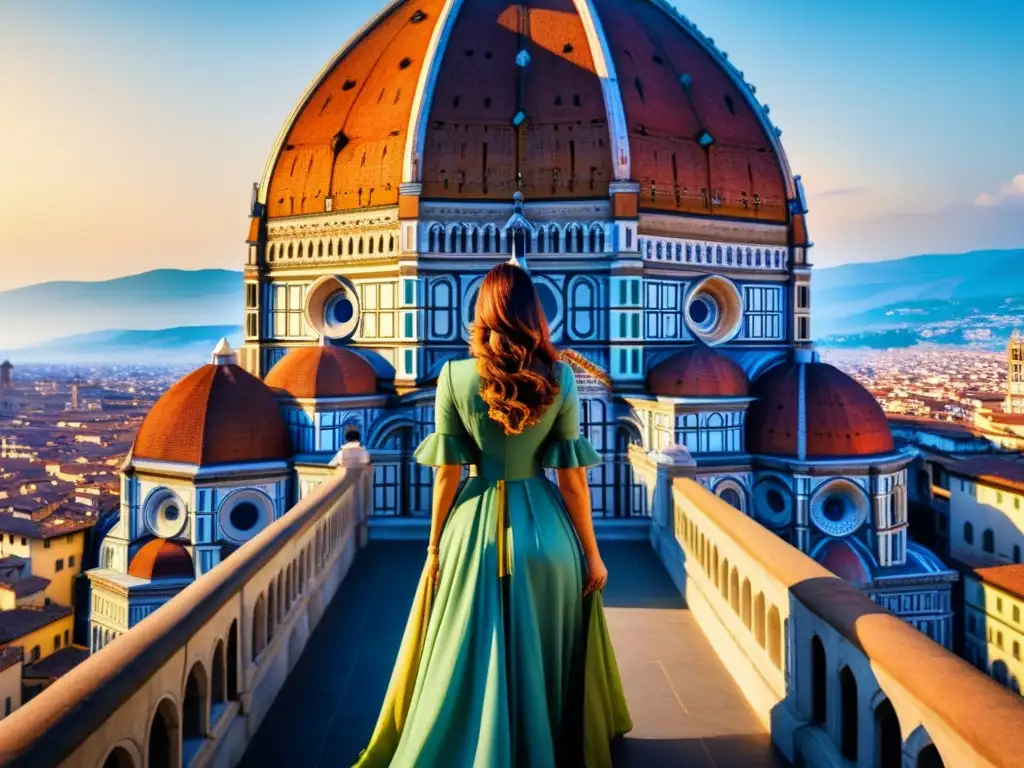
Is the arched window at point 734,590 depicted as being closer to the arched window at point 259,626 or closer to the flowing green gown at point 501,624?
the flowing green gown at point 501,624

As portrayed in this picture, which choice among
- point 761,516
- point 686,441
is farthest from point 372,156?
point 761,516

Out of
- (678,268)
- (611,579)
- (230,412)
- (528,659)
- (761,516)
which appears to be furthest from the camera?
(678,268)

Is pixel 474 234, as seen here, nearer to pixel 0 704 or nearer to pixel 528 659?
pixel 0 704

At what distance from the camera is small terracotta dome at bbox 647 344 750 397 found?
80.0 ft

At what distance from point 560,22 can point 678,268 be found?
9.59 metres

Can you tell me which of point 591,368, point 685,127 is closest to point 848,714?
point 591,368

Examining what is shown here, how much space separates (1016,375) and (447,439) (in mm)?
64551

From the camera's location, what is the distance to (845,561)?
23.4m

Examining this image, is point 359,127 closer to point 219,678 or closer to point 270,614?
point 270,614

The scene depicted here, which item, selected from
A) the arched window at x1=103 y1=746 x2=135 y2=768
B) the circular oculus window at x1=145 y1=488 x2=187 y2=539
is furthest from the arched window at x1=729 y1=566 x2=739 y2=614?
the circular oculus window at x1=145 y1=488 x2=187 y2=539

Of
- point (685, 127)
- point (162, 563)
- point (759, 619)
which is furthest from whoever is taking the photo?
point (685, 127)

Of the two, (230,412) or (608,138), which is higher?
(608,138)

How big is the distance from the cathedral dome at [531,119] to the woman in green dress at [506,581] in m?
23.6

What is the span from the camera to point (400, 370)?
26.3 m
